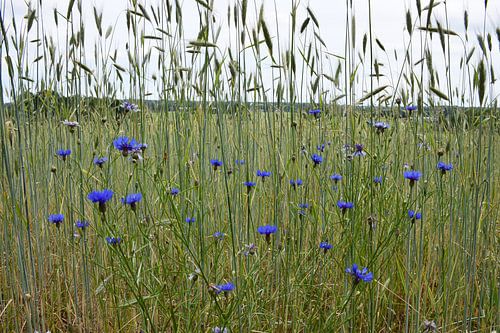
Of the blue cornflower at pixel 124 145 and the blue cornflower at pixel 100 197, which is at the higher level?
the blue cornflower at pixel 124 145

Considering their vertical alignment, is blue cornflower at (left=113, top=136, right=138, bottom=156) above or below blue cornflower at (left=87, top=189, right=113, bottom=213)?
above

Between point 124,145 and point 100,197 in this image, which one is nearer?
point 100,197

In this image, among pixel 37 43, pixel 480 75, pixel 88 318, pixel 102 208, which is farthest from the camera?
pixel 37 43

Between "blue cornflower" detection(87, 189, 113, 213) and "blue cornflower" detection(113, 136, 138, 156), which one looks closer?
"blue cornflower" detection(87, 189, 113, 213)

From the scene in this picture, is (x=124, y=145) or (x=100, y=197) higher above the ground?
(x=124, y=145)

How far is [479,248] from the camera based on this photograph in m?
1.74

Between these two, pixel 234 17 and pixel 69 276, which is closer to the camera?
pixel 234 17

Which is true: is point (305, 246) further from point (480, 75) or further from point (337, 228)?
point (480, 75)

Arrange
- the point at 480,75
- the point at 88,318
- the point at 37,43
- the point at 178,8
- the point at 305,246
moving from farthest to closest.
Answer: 1. the point at 305,246
2. the point at 37,43
3. the point at 88,318
4. the point at 178,8
5. the point at 480,75

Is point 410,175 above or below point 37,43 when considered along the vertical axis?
below

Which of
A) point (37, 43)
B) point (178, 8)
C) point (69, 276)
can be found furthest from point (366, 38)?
point (69, 276)

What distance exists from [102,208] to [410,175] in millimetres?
754

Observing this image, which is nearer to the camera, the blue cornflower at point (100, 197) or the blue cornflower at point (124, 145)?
the blue cornflower at point (100, 197)

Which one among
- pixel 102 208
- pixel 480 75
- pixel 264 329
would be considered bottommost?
pixel 264 329
